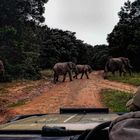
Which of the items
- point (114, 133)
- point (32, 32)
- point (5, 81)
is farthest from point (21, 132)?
point (32, 32)

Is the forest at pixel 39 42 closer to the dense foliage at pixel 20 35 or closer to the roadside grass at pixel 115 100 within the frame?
the dense foliage at pixel 20 35

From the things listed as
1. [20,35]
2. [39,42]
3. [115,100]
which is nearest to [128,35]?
[39,42]

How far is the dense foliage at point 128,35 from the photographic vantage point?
158 feet

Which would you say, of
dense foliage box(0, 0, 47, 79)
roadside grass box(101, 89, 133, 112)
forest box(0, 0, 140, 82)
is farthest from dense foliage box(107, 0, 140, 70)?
roadside grass box(101, 89, 133, 112)

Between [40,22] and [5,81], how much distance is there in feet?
42.4

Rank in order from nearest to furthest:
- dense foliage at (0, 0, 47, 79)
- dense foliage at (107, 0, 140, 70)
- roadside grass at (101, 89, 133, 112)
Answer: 1. roadside grass at (101, 89, 133, 112)
2. dense foliage at (0, 0, 47, 79)
3. dense foliage at (107, 0, 140, 70)

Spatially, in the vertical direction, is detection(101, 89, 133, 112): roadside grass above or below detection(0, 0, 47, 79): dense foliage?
below

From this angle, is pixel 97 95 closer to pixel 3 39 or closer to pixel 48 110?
pixel 48 110

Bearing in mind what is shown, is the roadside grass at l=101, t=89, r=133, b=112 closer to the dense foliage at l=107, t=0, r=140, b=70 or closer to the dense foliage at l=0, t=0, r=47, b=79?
the dense foliage at l=0, t=0, r=47, b=79

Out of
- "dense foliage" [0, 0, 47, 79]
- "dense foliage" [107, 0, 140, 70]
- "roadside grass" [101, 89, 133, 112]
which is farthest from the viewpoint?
"dense foliage" [107, 0, 140, 70]

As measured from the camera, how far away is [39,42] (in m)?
49.6

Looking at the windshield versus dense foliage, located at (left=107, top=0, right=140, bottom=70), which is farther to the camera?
dense foliage, located at (left=107, top=0, right=140, bottom=70)

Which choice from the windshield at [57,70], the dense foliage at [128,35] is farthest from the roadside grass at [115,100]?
the dense foliage at [128,35]

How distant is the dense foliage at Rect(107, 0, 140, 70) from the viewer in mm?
48250
